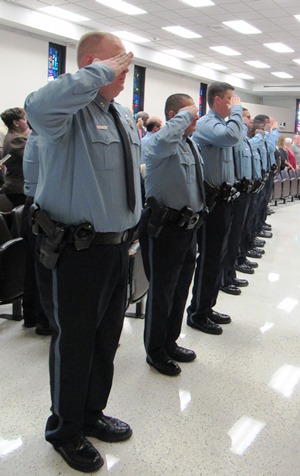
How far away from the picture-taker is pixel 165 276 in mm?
2434

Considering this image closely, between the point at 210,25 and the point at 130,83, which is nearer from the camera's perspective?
the point at 210,25

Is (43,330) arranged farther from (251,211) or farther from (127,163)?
(251,211)

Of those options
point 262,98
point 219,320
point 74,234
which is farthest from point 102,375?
point 262,98

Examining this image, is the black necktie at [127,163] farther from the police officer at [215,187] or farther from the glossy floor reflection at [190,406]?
the police officer at [215,187]

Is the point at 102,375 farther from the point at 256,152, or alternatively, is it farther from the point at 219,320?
the point at 256,152

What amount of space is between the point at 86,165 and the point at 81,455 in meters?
1.10

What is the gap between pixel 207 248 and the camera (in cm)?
309

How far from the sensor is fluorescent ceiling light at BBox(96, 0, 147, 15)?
8258 mm

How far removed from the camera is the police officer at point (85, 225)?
5.28 ft

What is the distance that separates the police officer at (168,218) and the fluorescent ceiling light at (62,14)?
742cm

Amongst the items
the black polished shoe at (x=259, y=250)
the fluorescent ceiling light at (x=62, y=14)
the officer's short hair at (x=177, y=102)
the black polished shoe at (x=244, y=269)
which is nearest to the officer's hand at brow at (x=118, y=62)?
the officer's short hair at (x=177, y=102)

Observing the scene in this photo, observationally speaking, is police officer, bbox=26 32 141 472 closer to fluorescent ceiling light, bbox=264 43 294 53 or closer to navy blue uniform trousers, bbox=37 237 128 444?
navy blue uniform trousers, bbox=37 237 128 444

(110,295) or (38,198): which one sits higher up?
(38,198)

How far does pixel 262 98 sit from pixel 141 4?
41.6ft
